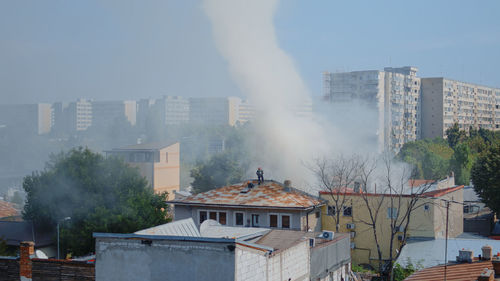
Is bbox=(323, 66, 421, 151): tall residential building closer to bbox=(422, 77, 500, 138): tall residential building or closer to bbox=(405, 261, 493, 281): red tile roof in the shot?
bbox=(422, 77, 500, 138): tall residential building

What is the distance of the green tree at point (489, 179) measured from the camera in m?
33.1

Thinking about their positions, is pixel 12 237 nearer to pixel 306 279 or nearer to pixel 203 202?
pixel 203 202

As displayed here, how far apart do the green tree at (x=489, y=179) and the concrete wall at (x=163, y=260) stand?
2621cm

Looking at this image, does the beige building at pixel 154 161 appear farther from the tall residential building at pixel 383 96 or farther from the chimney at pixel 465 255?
the chimney at pixel 465 255

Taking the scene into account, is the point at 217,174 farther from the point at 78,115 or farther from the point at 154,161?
the point at 78,115

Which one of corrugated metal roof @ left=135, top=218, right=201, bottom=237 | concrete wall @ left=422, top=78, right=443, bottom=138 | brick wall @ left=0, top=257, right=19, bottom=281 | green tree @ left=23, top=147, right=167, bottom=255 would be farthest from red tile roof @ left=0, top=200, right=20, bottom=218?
concrete wall @ left=422, top=78, right=443, bottom=138

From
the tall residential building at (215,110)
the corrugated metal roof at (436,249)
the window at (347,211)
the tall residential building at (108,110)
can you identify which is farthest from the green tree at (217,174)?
the tall residential building at (215,110)

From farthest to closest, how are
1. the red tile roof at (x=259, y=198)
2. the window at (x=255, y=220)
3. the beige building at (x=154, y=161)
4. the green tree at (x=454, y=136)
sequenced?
the green tree at (x=454, y=136)
the beige building at (x=154, y=161)
the window at (x=255, y=220)
the red tile roof at (x=259, y=198)

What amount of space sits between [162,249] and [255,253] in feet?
5.73

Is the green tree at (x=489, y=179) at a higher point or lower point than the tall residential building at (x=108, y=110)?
lower

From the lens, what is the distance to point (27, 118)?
52.2m

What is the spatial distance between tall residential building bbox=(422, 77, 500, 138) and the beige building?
4024 cm

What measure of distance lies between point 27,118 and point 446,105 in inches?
2085

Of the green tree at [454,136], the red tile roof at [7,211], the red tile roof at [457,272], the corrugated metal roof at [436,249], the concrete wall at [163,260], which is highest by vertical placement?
the green tree at [454,136]
